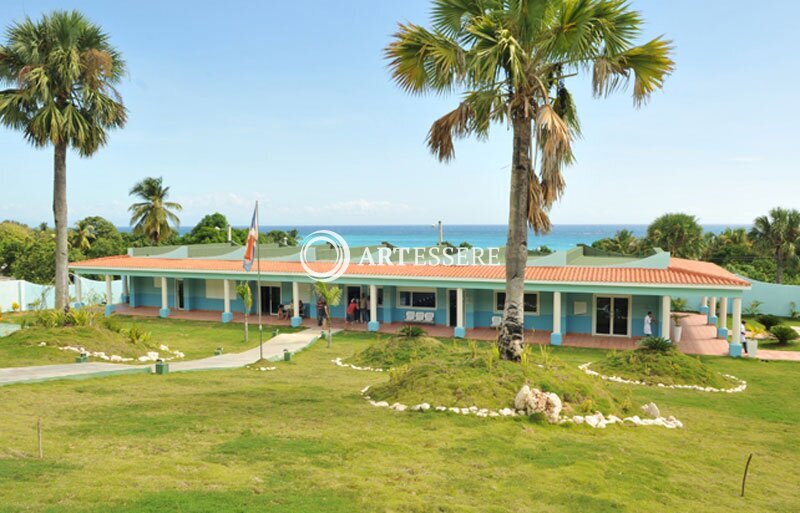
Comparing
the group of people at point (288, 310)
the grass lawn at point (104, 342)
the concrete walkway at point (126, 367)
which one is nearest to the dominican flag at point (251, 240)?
the concrete walkway at point (126, 367)

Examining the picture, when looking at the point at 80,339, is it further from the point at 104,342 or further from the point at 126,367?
the point at 126,367

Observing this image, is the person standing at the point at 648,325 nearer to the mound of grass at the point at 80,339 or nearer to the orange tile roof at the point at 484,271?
the orange tile roof at the point at 484,271

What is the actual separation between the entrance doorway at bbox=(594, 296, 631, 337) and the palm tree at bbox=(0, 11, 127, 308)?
70.3 ft

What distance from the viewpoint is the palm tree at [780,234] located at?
34.9m

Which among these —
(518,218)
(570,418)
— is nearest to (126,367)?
(518,218)

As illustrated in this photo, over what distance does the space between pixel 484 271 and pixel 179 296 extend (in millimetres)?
18922

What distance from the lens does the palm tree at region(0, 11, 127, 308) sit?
21.0 meters

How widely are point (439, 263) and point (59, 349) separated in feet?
55.4

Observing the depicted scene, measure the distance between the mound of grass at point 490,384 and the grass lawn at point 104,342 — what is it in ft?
33.8

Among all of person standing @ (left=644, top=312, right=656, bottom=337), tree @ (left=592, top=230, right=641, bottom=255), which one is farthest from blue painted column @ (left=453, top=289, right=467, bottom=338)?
tree @ (left=592, top=230, right=641, bottom=255)

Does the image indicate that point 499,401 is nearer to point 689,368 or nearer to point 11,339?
point 689,368

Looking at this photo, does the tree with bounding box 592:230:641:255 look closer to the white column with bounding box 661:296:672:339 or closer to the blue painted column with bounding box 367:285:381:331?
the white column with bounding box 661:296:672:339

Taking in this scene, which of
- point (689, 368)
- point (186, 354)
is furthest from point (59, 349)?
point (689, 368)

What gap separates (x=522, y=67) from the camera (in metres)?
11.0
